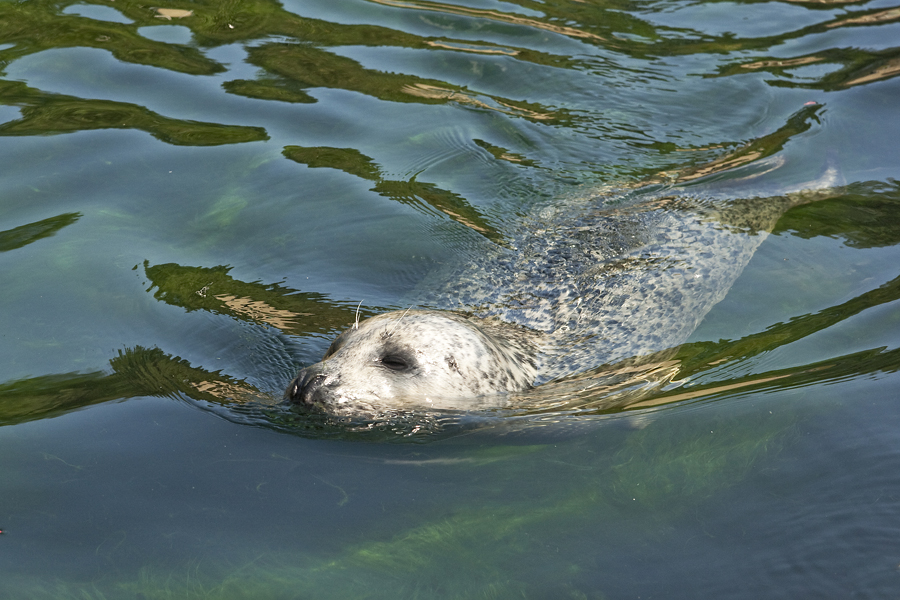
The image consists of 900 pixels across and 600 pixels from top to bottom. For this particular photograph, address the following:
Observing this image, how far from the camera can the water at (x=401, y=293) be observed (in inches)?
130

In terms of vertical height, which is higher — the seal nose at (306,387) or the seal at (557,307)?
the seal at (557,307)

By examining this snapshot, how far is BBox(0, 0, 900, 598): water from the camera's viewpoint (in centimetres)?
331

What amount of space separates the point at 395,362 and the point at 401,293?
1.25 meters

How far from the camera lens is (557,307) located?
5.38 metres

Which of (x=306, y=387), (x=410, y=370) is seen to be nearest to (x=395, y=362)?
(x=410, y=370)

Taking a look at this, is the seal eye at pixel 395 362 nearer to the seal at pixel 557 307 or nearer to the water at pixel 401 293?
the seal at pixel 557 307

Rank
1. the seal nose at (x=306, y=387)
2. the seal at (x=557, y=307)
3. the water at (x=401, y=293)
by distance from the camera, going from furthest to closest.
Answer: the seal at (x=557, y=307), the seal nose at (x=306, y=387), the water at (x=401, y=293)

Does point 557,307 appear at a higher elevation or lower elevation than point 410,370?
higher

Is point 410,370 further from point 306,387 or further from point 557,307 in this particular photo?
point 557,307

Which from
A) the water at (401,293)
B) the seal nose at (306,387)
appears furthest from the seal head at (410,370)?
the water at (401,293)

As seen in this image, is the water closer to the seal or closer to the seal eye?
the seal

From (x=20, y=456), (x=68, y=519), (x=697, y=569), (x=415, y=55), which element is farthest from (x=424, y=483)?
(x=415, y=55)

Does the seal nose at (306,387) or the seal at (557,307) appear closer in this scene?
the seal nose at (306,387)

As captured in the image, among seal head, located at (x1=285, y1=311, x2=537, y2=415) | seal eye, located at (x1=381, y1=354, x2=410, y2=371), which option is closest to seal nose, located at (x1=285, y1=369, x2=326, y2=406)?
seal head, located at (x1=285, y1=311, x2=537, y2=415)
